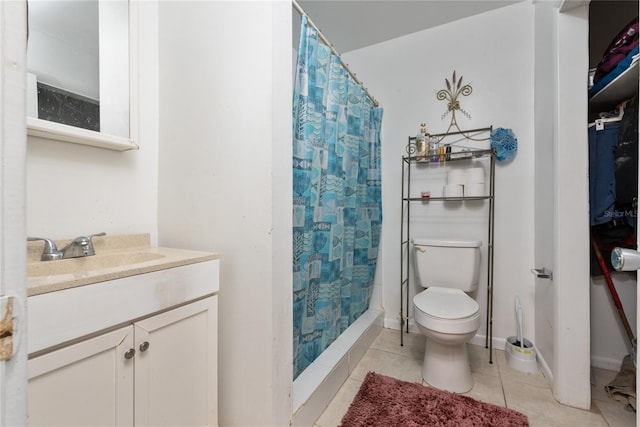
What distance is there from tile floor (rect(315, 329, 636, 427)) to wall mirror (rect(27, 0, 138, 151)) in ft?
5.36

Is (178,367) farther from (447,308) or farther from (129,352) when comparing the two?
(447,308)

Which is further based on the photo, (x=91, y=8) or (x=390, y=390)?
(x=390, y=390)

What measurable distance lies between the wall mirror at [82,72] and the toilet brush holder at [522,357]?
2460mm

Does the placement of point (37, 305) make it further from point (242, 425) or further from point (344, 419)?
point (344, 419)

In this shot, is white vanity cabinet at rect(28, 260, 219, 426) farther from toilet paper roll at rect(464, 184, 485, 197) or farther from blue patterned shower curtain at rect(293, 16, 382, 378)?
toilet paper roll at rect(464, 184, 485, 197)

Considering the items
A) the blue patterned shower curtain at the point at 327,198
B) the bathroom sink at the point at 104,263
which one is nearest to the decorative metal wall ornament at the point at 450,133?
the blue patterned shower curtain at the point at 327,198

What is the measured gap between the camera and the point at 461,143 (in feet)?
6.88

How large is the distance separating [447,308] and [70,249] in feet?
5.85

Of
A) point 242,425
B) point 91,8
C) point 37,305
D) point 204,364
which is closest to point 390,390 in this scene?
point 242,425

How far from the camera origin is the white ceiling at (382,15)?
76.1 inches

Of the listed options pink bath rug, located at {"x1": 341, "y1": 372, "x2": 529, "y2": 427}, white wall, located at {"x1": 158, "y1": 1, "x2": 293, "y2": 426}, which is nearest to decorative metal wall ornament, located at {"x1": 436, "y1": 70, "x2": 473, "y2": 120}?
white wall, located at {"x1": 158, "y1": 1, "x2": 293, "y2": 426}

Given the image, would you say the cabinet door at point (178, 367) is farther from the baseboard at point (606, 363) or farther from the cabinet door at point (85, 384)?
the baseboard at point (606, 363)

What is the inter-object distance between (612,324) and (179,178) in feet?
8.52

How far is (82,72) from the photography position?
3.64ft
